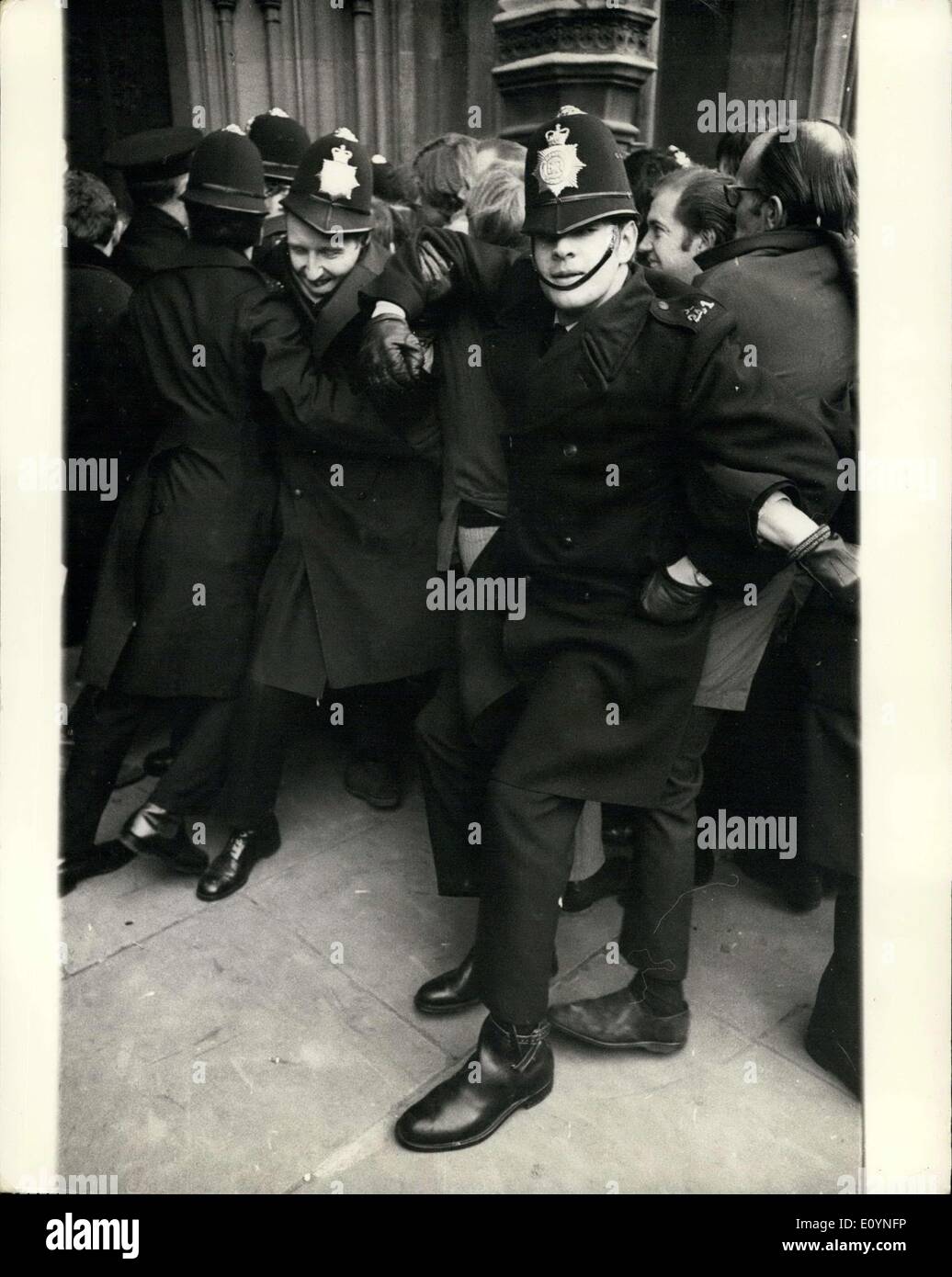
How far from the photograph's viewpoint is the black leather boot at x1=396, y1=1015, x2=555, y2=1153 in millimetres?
2332

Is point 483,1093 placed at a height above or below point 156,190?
below

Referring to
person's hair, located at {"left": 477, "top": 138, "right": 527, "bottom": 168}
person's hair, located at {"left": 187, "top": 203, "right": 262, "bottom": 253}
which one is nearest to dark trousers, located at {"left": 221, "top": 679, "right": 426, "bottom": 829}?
person's hair, located at {"left": 187, "top": 203, "right": 262, "bottom": 253}

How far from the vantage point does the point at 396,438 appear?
298 cm

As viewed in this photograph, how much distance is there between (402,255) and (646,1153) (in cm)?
224

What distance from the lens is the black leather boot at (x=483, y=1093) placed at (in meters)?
2.33

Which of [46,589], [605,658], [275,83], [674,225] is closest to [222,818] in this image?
[46,589]

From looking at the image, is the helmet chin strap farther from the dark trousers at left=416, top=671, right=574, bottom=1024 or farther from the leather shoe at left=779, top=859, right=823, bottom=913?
the leather shoe at left=779, top=859, right=823, bottom=913

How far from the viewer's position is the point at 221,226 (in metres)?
3.04

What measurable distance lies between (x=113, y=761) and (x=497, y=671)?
137cm

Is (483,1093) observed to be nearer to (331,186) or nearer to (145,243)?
(331,186)

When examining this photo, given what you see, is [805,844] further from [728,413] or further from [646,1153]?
[728,413]

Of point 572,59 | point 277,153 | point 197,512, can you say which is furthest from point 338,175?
point 572,59

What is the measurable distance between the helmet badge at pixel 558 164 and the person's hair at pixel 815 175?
602 millimetres

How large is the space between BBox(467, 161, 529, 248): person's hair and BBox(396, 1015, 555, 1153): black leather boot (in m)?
2.04
